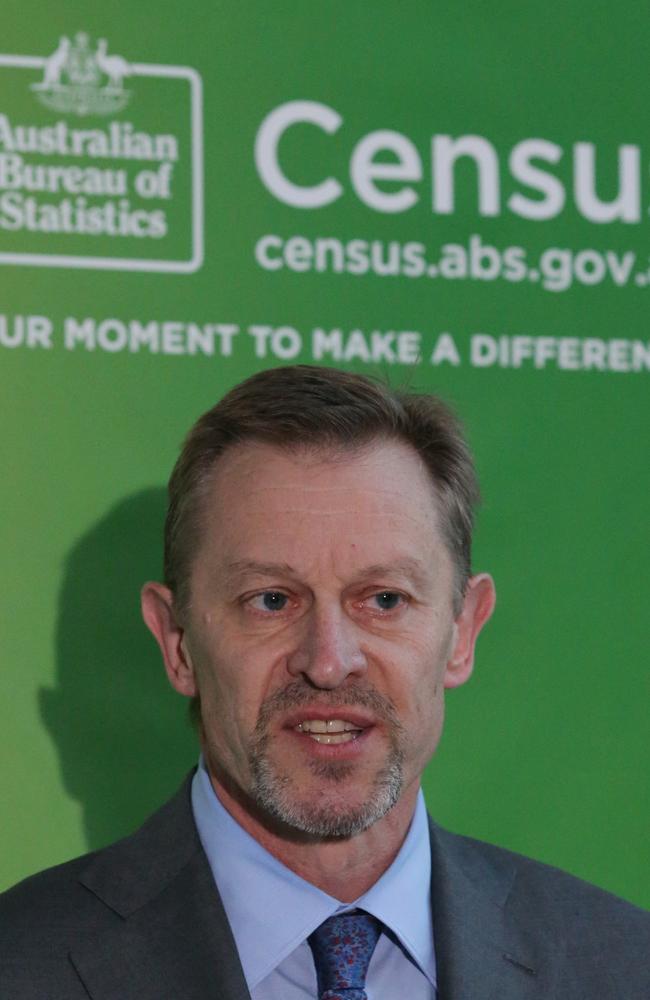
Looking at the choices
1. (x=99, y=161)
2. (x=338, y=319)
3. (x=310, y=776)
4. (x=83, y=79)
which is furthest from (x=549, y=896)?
(x=83, y=79)

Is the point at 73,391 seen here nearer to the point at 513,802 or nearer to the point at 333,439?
the point at 333,439

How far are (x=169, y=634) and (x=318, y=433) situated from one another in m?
0.39

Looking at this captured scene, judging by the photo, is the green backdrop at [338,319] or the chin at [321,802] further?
the green backdrop at [338,319]

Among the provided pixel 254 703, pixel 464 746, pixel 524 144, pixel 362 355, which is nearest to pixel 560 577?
pixel 464 746

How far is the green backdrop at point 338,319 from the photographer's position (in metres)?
2.94

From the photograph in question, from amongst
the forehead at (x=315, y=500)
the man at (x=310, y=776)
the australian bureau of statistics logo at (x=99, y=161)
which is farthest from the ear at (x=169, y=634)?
the australian bureau of statistics logo at (x=99, y=161)

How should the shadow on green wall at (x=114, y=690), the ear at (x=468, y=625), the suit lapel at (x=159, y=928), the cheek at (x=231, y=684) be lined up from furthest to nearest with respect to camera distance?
the shadow on green wall at (x=114, y=690) → the ear at (x=468, y=625) → the cheek at (x=231, y=684) → the suit lapel at (x=159, y=928)

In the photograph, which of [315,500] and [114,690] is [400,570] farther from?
[114,690]

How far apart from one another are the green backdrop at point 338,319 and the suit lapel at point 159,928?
1.94ft

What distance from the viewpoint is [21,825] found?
2.89 metres

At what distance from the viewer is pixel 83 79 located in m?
2.97

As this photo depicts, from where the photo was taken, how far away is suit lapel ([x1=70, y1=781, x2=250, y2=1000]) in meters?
2.19

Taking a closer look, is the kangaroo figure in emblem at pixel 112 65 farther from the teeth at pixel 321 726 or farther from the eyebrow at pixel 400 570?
the teeth at pixel 321 726

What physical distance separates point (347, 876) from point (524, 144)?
150cm
